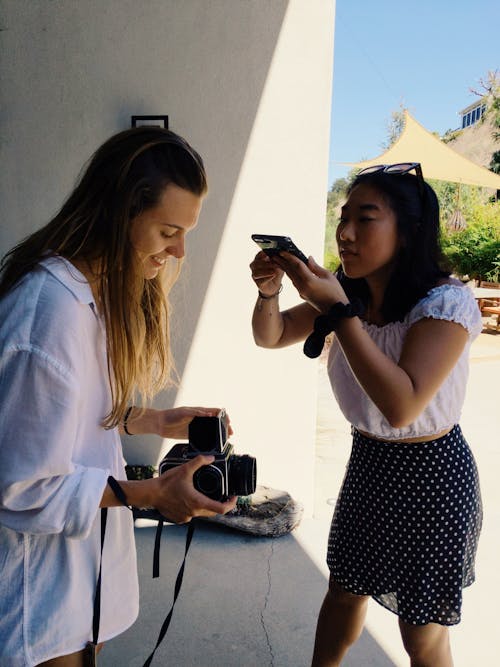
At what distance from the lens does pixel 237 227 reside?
3.00m

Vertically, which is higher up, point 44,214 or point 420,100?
point 420,100

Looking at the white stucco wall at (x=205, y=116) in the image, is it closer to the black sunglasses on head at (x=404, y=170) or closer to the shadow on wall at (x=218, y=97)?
the shadow on wall at (x=218, y=97)

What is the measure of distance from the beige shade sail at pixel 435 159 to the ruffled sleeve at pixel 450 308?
12.3 m

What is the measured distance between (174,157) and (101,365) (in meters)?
0.41

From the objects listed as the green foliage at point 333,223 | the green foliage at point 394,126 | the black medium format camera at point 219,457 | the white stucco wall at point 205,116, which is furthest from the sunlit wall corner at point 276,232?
the green foliage at point 394,126

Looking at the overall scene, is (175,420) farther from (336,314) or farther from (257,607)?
(257,607)

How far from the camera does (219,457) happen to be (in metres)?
1.15

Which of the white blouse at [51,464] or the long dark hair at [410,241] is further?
the long dark hair at [410,241]

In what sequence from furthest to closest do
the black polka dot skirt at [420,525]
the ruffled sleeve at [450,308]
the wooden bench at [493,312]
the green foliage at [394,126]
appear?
the green foliage at [394,126]
the wooden bench at [493,312]
the black polka dot skirt at [420,525]
the ruffled sleeve at [450,308]

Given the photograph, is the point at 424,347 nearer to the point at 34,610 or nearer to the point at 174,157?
the point at 174,157

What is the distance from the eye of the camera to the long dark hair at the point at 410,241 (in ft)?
4.58

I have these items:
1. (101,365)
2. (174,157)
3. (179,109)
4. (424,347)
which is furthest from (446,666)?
(179,109)

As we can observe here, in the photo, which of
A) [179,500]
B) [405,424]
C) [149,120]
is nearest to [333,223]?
[149,120]

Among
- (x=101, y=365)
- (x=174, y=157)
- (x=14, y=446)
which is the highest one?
(x=174, y=157)
